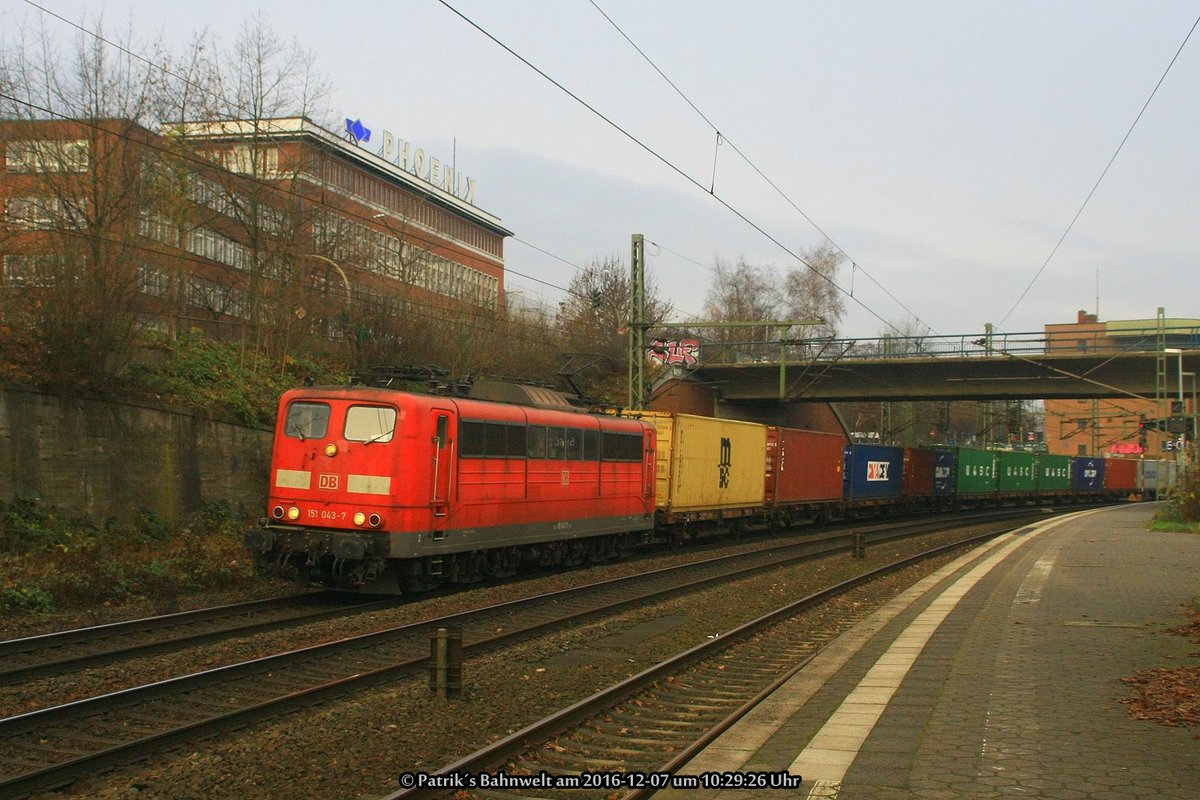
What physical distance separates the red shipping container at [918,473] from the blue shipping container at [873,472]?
625mm

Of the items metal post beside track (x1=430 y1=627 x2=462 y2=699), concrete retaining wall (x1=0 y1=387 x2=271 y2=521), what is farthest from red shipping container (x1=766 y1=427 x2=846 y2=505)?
metal post beside track (x1=430 y1=627 x2=462 y2=699)

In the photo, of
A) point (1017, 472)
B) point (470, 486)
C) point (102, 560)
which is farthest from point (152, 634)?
point (1017, 472)

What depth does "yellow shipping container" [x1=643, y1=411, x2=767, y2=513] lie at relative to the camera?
24219 millimetres

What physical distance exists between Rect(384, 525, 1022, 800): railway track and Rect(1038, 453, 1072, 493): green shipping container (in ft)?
163

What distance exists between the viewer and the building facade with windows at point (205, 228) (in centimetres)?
1869

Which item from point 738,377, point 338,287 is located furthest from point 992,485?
point 338,287

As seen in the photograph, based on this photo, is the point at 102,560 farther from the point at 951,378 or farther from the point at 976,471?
the point at 976,471

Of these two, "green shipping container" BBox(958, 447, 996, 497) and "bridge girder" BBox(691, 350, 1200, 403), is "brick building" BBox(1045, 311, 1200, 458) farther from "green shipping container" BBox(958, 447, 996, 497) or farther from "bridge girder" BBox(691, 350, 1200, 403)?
"green shipping container" BBox(958, 447, 996, 497)

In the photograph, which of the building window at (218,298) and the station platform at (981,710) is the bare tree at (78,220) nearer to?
the building window at (218,298)

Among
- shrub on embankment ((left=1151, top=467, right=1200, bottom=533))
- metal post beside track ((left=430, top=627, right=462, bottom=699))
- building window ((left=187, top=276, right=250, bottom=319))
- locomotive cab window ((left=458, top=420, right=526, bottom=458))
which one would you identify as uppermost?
building window ((left=187, top=276, right=250, bottom=319))

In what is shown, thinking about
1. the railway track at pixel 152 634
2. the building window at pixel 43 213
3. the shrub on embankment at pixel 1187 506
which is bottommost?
the railway track at pixel 152 634

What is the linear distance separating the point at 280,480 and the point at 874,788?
1129cm

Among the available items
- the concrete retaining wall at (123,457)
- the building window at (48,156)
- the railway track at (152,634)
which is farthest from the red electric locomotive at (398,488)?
the building window at (48,156)

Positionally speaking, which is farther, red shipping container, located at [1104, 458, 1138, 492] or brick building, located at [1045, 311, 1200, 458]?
red shipping container, located at [1104, 458, 1138, 492]
